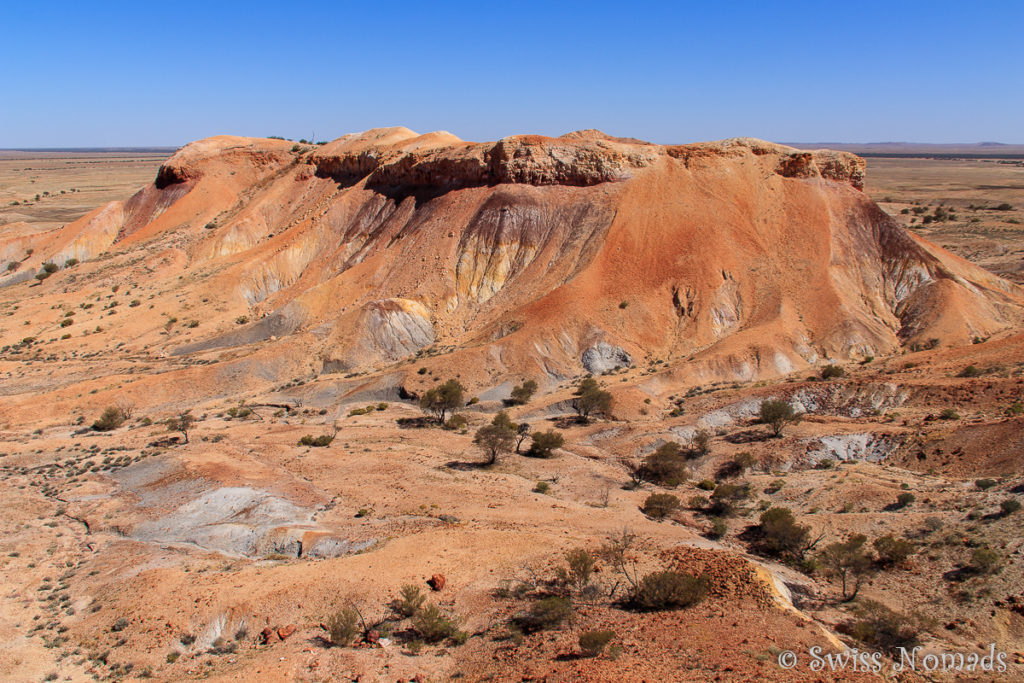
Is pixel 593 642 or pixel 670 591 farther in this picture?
pixel 670 591

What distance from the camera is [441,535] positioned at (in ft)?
72.8

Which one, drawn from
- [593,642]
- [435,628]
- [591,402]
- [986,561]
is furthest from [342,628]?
[591,402]

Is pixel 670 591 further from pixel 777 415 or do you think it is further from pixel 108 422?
pixel 108 422

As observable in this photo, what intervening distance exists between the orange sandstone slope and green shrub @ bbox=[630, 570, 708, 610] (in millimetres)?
24582

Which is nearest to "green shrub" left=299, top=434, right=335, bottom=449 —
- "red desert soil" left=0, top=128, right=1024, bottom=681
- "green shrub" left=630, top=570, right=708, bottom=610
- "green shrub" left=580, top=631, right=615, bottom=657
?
"red desert soil" left=0, top=128, right=1024, bottom=681

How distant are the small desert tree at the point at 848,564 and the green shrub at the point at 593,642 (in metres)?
8.12

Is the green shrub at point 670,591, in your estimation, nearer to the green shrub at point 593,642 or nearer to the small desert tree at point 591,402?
the green shrub at point 593,642

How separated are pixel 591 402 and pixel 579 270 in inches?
574


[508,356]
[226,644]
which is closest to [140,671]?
[226,644]


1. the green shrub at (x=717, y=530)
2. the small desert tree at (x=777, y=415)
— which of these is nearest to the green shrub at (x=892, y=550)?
the green shrub at (x=717, y=530)

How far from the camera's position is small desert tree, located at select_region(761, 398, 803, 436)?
31.8m

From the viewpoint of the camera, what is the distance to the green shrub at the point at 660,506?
25.4 m

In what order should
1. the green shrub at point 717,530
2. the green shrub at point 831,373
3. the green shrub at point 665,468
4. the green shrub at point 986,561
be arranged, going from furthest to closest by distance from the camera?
1. the green shrub at point 831,373
2. the green shrub at point 665,468
3. the green shrub at point 717,530
4. the green shrub at point 986,561

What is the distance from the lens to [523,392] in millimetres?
40250
